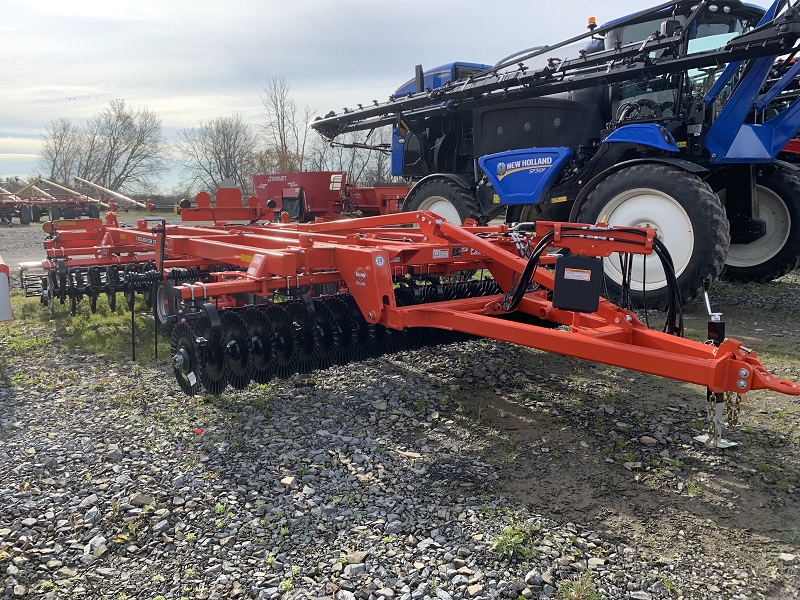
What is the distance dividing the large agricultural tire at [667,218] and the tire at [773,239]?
2.09 meters

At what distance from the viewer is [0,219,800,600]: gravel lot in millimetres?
2287

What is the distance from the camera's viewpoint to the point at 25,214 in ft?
81.6

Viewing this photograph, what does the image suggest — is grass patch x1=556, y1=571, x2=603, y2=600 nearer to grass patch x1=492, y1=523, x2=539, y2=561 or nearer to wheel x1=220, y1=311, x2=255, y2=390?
grass patch x1=492, y1=523, x2=539, y2=561

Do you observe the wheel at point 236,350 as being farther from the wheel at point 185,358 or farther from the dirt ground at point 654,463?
the dirt ground at point 654,463

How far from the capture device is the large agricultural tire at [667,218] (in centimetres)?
542

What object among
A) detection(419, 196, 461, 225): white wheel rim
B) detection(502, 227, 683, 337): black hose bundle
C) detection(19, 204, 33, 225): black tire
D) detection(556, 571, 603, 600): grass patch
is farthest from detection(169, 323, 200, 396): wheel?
detection(19, 204, 33, 225): black tire

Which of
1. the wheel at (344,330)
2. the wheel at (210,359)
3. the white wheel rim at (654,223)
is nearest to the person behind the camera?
the wheel at (210,359)

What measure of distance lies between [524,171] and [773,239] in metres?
3.09

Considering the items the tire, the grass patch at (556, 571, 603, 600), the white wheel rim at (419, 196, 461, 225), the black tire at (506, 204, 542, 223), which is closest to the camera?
the grass patch at (556, 571, 603, 600)

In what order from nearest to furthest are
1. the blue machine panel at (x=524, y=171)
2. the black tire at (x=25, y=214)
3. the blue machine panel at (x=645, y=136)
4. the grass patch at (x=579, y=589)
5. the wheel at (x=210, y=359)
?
1. the grass patch at (x=579, y=589)
2. the wheel at (x=210, y=359)
3. the blue machine panel at (x=645, y=136)
4. the blue machine panel at (x=524, y=171)
5. the black tire at (x=25, y=214)

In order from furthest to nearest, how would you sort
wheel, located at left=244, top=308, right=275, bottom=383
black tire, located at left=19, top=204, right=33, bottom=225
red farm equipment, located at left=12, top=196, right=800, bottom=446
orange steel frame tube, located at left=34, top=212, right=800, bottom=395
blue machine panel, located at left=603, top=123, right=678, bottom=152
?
black tire, located at left=19, top=204, right=33, bottom=225
blue machine panel, located at left=603, top=123, right=678, bottom=152
wheel, located at left=244, top=308, right=275, bottom=383
red farm equipment, located at left=12, top=196, right=800, bottom=446
orange steel frame tube, located at left=34, top=212, right=800, bottom=395

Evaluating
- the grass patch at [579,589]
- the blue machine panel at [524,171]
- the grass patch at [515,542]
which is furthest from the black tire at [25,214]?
the grass patch at [579,589]

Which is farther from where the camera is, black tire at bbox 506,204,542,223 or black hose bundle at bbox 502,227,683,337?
black tire at bbox 506,204,542,223

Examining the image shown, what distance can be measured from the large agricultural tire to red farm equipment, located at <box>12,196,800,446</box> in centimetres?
158
